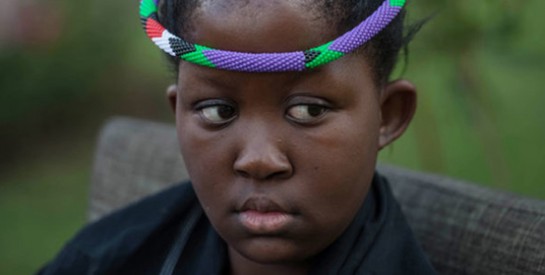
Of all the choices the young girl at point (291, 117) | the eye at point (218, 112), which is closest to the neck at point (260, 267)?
the young girl at point (291, 117)

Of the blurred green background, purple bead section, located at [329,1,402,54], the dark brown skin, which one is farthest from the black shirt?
the blurred green background

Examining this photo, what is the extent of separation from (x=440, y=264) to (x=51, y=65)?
3.24 metres

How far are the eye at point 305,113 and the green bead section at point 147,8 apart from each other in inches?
15.8

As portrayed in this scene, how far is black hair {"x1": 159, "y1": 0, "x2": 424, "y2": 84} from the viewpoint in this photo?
1.60 m

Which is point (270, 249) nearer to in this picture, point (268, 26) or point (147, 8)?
point (268, 26)

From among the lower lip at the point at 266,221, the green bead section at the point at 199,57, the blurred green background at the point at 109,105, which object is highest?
the green bead section at the point at 199,57

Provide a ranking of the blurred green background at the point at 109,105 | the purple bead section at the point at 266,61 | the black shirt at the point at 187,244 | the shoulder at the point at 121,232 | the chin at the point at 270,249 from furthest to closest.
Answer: the blurred green background at the point at 109,105, the shoulder at the point at 121,232, the black shirt at the point at 187,244, the chin at the point at 270,249, the purple bead section at the point at 266,61

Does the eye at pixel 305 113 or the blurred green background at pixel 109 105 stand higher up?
the eye at pixel 305 113

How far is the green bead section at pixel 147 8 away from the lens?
180 cm

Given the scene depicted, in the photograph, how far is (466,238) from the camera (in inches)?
77.2

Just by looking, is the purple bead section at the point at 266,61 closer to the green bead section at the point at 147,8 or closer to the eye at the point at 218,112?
the eye at the point at 218,112

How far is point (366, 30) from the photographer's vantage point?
5.28 feet

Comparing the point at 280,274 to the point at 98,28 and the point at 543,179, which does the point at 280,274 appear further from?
the point at 98,28

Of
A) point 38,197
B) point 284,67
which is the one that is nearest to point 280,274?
point 284,67
